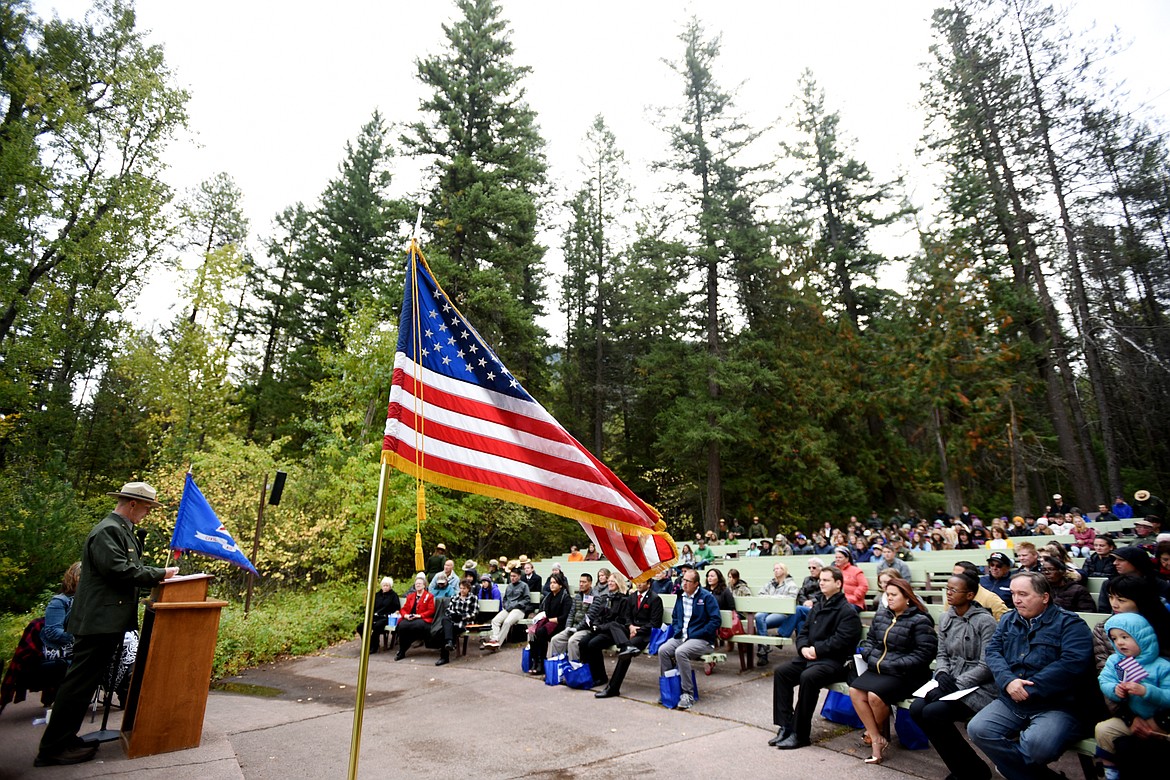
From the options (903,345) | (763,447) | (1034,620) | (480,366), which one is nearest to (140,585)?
(480,366)

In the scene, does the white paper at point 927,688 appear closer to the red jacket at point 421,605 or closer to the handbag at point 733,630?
the handbag at point 733,630

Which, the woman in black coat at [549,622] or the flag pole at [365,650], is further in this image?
the woman in black coat at [549,622]

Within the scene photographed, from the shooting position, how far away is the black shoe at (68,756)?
4.18 meters

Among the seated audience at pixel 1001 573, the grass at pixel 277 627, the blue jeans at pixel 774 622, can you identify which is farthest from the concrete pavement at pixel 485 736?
the seated audience at pixel 1001 573

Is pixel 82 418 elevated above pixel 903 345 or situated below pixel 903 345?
below

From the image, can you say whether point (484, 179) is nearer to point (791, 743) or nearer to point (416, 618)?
point (416, 618)

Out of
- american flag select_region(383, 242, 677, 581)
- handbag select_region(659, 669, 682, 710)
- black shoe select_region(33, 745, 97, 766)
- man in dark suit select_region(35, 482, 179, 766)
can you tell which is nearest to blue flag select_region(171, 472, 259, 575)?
man in dark suit select_region(35, 482, 179, 766)

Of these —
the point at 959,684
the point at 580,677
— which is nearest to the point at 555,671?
the point at 580,677

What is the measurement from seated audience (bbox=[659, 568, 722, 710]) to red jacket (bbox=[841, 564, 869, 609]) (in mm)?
2194

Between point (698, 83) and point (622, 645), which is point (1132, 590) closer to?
point (622, 645)

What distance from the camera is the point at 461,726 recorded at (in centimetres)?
617

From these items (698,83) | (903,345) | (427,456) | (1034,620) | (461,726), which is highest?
(698,83)

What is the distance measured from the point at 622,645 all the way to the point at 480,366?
4644 mm

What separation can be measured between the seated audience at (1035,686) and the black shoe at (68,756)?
6.21 metres
